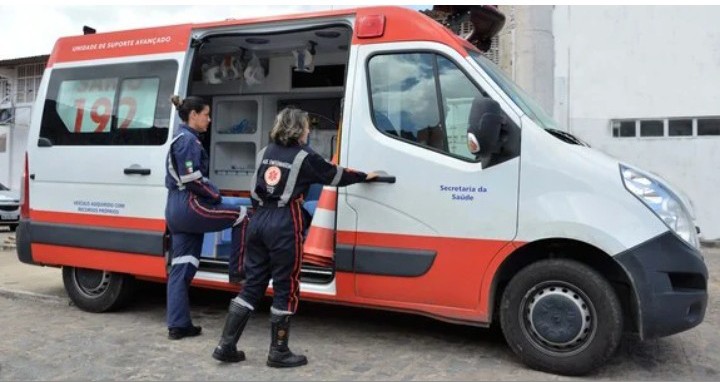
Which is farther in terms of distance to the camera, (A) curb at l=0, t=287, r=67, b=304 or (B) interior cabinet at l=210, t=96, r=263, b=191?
(B) interior cabinet at l=210, t=96, r=263, b=191

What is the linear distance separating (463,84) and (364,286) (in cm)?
151

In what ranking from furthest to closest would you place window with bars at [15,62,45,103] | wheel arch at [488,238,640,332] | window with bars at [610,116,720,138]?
window with bars at [15,62,45,103], window with bars at [610,116,720,138], wheel arch at [488,238,640,332]

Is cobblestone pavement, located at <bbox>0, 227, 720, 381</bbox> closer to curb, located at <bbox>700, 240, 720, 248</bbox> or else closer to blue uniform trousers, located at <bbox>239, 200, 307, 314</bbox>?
blue uniform trousers, located at <bbox>239, 200, 307, 314</bbox>

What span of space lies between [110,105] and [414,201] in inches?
115

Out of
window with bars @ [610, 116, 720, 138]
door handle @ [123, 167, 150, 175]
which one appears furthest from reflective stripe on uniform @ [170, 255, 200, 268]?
window with bars @ [610, 116, 720, 138]

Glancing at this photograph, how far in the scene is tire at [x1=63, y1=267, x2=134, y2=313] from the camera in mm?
5375

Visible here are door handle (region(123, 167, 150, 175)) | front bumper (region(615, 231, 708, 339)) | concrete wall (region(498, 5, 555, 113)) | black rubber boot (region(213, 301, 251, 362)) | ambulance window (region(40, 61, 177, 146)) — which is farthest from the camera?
concrete wall (region(498, 5, 555, 113))

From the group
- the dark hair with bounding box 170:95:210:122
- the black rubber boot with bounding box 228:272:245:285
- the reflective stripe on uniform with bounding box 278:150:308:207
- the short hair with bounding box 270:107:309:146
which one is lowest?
the black rubber boot with bounding box 228:272:245:285

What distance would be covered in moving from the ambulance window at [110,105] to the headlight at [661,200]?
3442mm

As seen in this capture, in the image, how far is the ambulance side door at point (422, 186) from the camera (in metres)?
3.94

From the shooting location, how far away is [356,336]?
4.78 meters

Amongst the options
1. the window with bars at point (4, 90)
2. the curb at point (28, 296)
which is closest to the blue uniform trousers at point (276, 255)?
the curb at point (28, 296)

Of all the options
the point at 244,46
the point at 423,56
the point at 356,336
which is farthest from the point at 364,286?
the point at 244,46

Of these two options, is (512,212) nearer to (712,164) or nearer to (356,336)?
(356,336)
